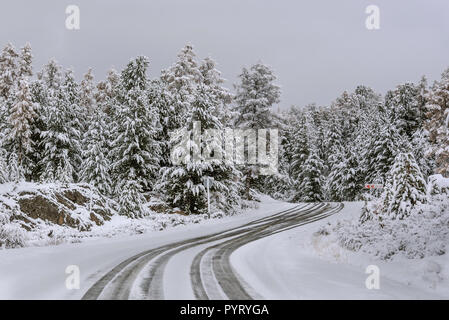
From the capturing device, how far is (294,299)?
697 cm

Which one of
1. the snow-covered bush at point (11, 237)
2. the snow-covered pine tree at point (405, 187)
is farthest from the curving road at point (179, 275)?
the snow-covered pine tree at point (405, 187)

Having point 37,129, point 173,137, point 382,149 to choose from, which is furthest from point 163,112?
point 382,149

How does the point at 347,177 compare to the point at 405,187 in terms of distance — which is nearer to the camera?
the point at 405,187

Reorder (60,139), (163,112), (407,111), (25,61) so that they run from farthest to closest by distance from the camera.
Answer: (407,111) < (25,61) < (163,112) < (60,139)

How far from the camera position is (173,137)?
28.0 meters

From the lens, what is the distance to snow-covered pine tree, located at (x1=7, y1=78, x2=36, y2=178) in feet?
104

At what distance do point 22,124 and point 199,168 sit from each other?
17.9 meters

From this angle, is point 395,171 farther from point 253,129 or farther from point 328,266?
point 253,129

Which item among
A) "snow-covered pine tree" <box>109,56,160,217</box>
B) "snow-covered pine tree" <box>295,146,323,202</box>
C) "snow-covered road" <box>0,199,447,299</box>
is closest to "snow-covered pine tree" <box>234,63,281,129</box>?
"snow-covered pine tree" <box>109,56,160,217</box>

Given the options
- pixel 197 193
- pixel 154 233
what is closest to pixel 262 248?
pixel 154 233

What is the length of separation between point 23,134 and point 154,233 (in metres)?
20.2

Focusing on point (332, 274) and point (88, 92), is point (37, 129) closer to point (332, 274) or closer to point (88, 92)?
point (88, 92)

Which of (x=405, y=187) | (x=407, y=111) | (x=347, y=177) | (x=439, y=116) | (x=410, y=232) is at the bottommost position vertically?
(x=347, y=177)
